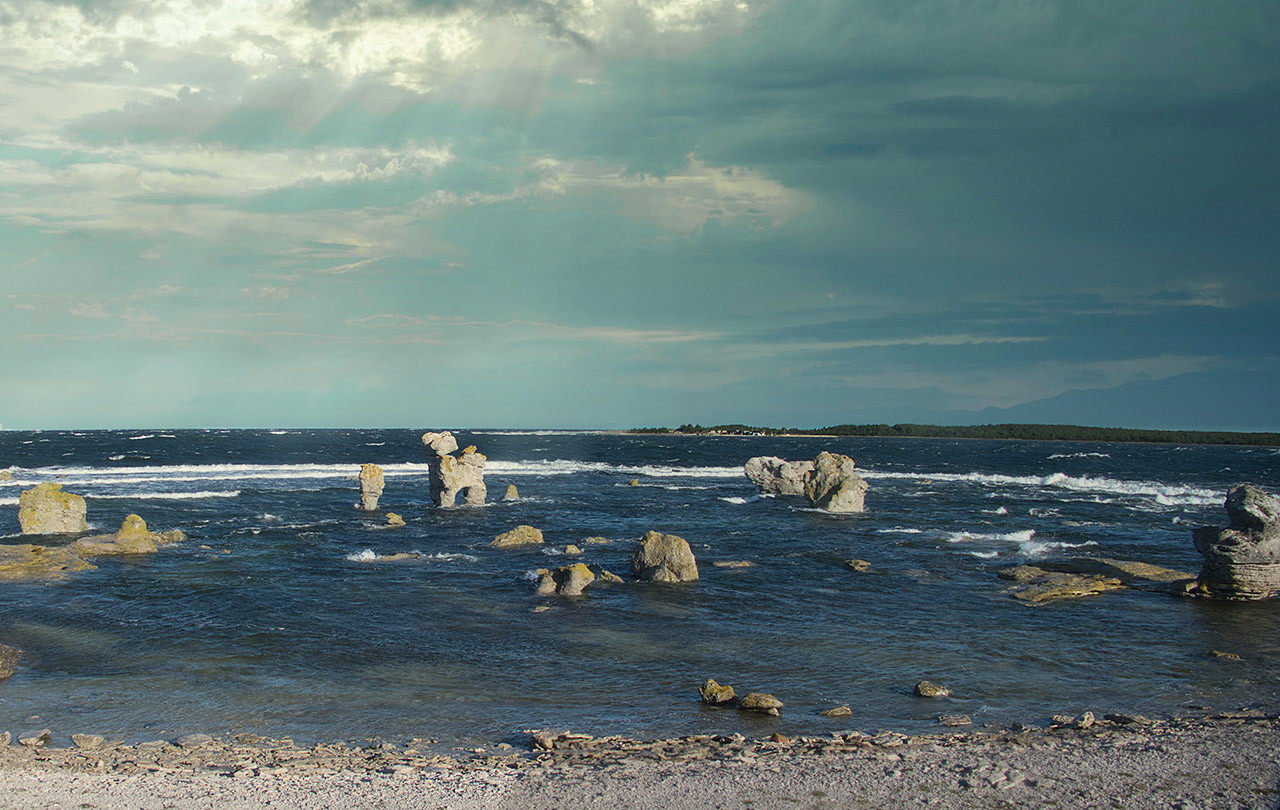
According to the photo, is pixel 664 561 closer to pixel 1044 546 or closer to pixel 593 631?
pixel 593 631

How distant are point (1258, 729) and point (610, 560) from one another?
93.5ft

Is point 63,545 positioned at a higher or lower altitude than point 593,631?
higher

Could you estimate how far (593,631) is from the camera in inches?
1136

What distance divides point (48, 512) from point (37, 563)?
11770mm

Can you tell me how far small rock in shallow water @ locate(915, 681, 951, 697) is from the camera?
2184cm

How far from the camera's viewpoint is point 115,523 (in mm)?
53625

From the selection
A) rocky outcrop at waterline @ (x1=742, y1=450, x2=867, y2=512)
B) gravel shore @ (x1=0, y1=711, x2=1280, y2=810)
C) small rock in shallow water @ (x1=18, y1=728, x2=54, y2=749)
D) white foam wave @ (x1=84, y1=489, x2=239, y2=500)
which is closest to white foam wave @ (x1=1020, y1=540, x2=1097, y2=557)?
rocky outcrop at waterline @ (x1=742, y1=450, x2=867, y2=512)

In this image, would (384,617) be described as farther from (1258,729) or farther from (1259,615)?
(1259,615)

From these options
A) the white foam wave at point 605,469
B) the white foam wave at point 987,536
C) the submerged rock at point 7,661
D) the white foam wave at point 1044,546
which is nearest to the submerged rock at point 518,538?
the submerged rock at point 7,661

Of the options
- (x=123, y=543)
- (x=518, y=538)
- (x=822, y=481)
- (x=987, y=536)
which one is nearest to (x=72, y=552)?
(x=123, y=543)

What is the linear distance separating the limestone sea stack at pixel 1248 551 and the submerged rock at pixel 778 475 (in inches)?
1692

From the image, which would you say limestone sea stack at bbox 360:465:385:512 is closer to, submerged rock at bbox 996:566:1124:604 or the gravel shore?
submerged rock at bbox 996:566:1124:604

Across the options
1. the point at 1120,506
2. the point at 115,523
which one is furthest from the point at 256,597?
the point at 1120,506

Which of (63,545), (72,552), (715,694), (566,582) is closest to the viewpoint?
(715,694)
